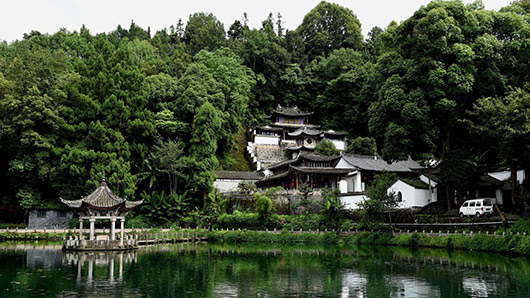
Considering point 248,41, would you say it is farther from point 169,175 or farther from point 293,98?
point 169,175

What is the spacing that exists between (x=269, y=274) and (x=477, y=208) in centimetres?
1781

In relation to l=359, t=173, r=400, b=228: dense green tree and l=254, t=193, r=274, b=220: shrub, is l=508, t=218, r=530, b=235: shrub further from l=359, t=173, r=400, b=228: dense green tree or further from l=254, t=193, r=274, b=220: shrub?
l=254, t=193, r=274, b=220: shrub

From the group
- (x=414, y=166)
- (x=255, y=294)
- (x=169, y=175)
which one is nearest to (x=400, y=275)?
(x=255, y=294)

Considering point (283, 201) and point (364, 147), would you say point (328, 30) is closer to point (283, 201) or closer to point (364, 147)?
point (364, 147)

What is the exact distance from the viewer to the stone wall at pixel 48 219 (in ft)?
143

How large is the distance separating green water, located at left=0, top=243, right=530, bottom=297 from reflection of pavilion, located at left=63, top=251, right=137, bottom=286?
40mm

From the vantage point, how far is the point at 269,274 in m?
19.6

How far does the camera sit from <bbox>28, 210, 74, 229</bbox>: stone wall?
43.6 m

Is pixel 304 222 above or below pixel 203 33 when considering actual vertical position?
below

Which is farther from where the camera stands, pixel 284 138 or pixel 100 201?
pixel 284 138

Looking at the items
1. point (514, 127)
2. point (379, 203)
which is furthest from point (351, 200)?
point (514, 127)

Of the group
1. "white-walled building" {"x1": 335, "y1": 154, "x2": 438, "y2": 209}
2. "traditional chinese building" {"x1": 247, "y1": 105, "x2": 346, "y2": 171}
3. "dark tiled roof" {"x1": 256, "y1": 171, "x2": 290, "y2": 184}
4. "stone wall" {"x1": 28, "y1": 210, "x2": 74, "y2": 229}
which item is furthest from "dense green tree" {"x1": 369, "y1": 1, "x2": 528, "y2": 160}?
"stone wall" {"x1": 28, "y1": 210, "x2": 74, "y2": 229}

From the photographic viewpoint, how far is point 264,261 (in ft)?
81.2

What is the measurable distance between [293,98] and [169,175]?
3986 cm
